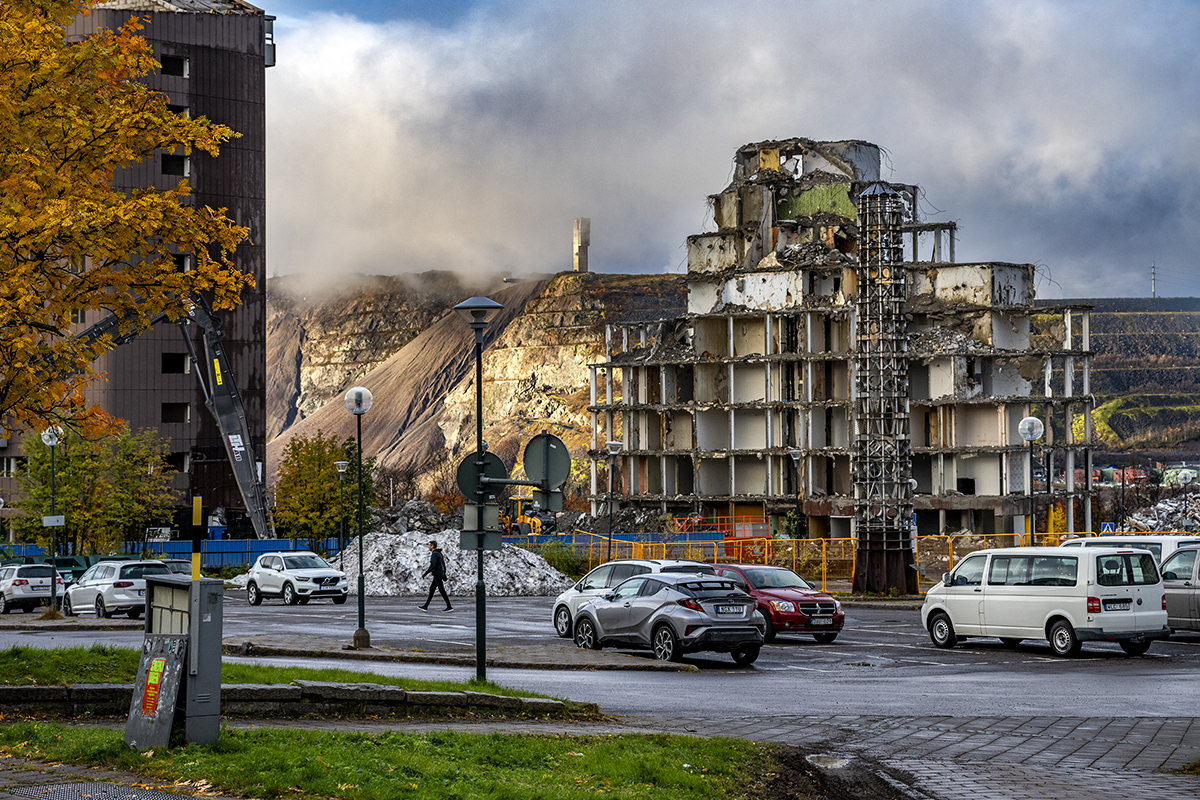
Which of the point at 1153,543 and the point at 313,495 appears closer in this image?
the point at 1153,543

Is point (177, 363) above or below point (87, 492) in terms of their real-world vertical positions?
above

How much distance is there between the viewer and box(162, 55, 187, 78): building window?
86250 millimetres

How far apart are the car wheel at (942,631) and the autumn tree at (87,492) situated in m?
46.1

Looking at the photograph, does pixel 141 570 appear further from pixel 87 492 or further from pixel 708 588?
pixel 87 492

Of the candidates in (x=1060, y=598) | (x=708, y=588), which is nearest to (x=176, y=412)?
(x=708, y=588)

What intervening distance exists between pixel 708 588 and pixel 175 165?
7199cm

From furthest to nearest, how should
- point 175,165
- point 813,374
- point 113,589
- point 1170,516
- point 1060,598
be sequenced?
point 1170,516
point 813,374
point 175,165
point 113,589
point 1060,598

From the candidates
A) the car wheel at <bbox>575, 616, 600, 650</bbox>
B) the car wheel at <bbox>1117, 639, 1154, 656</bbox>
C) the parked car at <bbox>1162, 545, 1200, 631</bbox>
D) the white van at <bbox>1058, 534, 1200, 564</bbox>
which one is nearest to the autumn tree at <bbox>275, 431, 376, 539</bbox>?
the white van at <bbox>1058, 534, 1200, 564</bbox>

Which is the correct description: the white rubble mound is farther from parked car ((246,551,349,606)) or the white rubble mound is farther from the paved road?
the paved road

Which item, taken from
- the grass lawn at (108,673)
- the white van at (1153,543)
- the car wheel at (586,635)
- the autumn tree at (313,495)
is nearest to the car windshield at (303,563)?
the car wheel at (586,635)

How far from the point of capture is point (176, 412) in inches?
3361

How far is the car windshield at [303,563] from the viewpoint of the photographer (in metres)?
40.9

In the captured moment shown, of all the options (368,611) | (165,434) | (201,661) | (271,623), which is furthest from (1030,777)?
(165,434)

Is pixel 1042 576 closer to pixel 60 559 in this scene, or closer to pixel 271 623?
pixel 271 623
